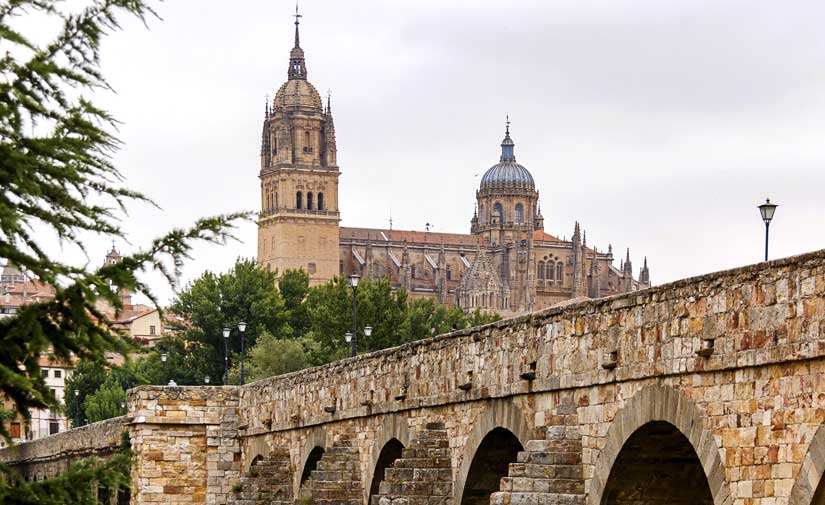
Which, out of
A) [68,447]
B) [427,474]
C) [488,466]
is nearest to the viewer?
[488,466]

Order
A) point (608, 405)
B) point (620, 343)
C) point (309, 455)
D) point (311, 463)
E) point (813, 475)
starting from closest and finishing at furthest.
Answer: point (813, 475), point (620, 343), point (608, 405), point (309, 455), point (311, 463)

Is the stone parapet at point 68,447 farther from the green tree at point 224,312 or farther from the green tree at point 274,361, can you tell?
the green tree at point 224,312

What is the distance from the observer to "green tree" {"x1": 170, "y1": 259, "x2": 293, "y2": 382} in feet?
277

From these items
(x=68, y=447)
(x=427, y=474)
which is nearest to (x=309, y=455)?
(x=427, y=474)

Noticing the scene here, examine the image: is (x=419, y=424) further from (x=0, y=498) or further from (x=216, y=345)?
(x=216, y=345)

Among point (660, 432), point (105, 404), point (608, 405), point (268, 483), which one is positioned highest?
point (105, 404)

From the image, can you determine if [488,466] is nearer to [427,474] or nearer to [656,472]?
[427,474]

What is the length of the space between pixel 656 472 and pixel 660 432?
2.45 feet

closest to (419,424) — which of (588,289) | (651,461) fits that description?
(651,461)

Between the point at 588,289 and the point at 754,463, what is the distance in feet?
582

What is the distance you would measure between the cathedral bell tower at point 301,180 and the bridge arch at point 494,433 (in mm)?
151808

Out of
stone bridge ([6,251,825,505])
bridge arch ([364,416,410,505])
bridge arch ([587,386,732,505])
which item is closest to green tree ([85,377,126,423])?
stone bridge ([6,251,825,505])

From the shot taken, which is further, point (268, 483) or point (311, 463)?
point (268, 483)

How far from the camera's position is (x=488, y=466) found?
21016 mm
